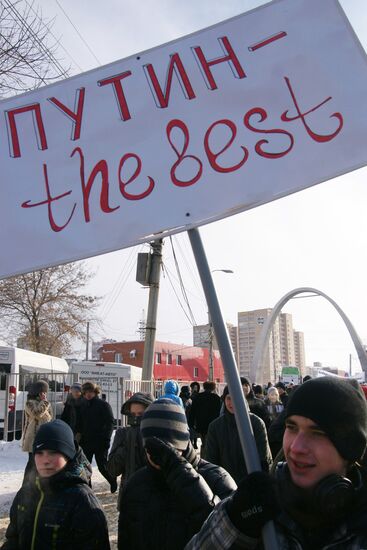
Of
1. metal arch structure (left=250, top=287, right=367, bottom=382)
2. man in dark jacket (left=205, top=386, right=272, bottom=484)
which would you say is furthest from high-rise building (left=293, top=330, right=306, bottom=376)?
man in dark jacket (left=205, top=386, right=272, bottom=484)

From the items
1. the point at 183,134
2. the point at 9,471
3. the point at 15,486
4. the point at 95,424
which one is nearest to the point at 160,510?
the point at 183,134

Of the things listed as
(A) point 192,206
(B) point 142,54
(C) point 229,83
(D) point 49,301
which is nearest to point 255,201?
(A) point 192,206

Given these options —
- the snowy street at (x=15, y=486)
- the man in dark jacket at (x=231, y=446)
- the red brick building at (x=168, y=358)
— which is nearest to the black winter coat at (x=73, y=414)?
Result: the snowy street at (x=15, y=486)

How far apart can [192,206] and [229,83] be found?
1.73 feet

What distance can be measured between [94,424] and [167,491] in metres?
5.95

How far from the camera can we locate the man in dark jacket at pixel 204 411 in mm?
8234

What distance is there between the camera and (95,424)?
26.5 feet

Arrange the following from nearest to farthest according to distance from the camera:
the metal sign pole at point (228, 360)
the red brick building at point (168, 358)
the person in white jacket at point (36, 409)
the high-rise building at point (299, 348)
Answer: the metal sign pole at point (228, 360) → the person in white jacket at point (36, 409) → the red brick building at point (168, 358) → the high-rise building at point (299, 348)

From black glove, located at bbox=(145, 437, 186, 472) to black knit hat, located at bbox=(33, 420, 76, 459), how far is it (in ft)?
2.74

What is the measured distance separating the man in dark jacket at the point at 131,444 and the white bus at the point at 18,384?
26.9ft

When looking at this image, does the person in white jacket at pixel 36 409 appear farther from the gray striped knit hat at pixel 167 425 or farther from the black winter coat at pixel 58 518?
the gray striped knit hat at pixel 167 425

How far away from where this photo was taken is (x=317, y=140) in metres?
2.00

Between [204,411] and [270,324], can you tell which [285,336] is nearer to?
[270,324]

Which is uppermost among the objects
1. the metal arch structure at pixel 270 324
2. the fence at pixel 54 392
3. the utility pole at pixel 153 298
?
the metal arch structure at pixel 270 324
